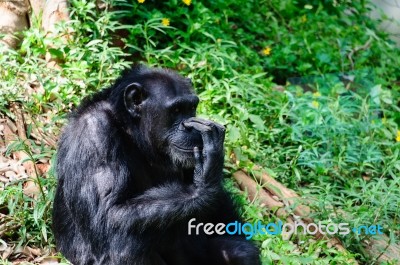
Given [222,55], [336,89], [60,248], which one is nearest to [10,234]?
[60,248]

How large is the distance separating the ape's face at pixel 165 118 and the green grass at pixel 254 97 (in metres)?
0.93

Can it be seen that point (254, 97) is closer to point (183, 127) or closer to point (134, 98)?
point (183, 127)

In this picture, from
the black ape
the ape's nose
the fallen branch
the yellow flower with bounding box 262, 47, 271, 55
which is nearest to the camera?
the black ape

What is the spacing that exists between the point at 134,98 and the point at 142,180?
0.68m

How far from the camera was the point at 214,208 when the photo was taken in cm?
654

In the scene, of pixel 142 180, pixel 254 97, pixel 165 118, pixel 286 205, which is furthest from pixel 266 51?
pixel 142 180

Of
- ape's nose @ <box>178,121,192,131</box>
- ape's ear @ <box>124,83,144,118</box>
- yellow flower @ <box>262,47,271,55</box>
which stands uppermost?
ape's ear @ <box>124,83,144,118</box>

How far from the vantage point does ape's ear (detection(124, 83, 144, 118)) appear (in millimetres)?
6730

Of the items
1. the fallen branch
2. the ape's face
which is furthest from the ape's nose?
Result: the fallen branch

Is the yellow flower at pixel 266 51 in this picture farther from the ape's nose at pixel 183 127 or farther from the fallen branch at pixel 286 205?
the ape's nose at pixel 183 127

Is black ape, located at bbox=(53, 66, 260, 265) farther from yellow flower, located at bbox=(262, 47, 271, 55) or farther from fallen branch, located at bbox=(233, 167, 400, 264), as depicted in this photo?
yellow flower, located at bbox=(262, 47, 271, 55)

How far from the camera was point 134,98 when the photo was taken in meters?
6.76

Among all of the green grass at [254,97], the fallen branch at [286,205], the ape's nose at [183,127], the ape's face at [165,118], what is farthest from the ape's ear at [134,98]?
the fallen branch at [286,205]

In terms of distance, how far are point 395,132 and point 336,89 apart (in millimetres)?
910
